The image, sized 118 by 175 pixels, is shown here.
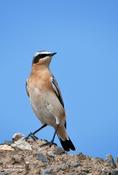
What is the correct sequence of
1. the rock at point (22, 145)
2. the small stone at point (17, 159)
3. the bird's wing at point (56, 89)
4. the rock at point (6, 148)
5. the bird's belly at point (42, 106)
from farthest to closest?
the bird's wing at point (56, 89) < the bird's belly at point (42, 106) < the rock at point (22, 145) < the rock at point (6, 148) < the small stone at point (17, 159)

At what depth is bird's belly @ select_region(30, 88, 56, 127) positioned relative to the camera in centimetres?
2125

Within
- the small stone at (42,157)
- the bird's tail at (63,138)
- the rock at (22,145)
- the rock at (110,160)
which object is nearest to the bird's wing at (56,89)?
the bird's tail at (63,138)

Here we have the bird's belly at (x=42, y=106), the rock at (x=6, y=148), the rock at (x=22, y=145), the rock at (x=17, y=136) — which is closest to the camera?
the rock at (x=6, y=148)

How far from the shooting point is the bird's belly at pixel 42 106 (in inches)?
837

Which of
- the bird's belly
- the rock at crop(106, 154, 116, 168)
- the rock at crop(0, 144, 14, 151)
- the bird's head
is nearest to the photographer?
the rock at crop(106, 154, 116, 168)

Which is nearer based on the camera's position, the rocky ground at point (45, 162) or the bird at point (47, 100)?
the rocky ground at point (45, 162)

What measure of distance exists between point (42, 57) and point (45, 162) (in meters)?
5.98

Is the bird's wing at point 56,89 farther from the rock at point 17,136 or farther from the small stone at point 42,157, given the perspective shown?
the small stone at point 42,157

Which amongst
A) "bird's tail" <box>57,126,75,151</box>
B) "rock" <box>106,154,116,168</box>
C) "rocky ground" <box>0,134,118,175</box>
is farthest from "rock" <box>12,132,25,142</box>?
"rock" <box>106,154,116,168</box>

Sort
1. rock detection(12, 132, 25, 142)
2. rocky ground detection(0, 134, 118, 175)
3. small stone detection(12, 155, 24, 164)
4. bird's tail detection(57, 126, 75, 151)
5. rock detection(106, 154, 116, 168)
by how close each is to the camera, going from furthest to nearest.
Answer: bird's tail detection(57, 126, 75, 151)
rock detection(12, 132, 25, 142)
rock detection(106, 154, 116, 168)
small stone detection(12, 155, 24, 164)
rocky ground detection(0, 134, 118, 175)

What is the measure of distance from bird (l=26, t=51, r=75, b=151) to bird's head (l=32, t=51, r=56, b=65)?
262 mm

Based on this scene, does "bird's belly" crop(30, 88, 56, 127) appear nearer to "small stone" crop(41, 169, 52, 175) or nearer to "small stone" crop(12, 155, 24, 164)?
"small stone" crop(12, 155, 24, 164)

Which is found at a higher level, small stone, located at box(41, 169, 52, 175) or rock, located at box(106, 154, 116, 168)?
rock, located at box(106, 154, 116, 168)

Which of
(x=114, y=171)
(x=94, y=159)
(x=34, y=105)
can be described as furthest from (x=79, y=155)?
(x=34, y=105)
